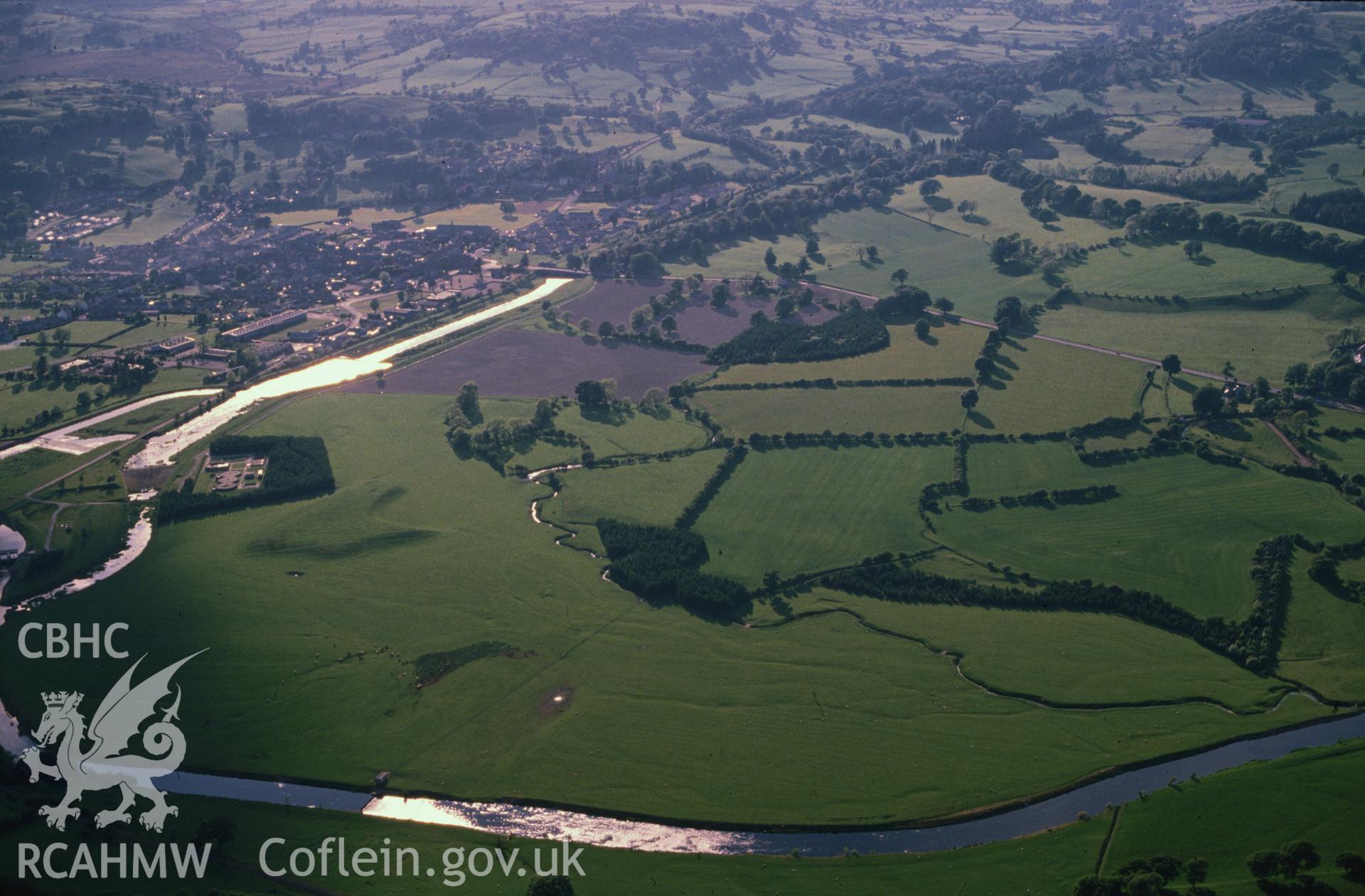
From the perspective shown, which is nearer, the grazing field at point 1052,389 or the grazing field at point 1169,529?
the grazing field at point 1169,529

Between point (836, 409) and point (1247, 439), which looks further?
point (836, 409)

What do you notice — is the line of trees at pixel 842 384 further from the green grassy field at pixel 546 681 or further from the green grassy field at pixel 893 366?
the green grassy field at pixel 546 681

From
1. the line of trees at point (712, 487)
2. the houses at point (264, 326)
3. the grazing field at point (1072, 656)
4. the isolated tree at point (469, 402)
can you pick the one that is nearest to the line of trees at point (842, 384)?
the line of trees at point (712, 487)

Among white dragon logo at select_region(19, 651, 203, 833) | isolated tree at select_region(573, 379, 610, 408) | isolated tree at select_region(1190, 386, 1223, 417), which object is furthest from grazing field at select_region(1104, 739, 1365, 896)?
isolated tree at select_region(573, 379, 610, 408)

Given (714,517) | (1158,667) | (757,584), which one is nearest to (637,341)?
(714,517)

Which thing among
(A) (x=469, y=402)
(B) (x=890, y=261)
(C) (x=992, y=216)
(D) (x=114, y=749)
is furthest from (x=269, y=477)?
(C) (x=992, y=216)

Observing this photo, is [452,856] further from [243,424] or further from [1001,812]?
[243,424]

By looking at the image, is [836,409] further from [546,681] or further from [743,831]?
[743,831]
